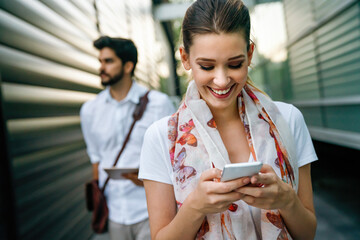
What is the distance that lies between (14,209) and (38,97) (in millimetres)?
910

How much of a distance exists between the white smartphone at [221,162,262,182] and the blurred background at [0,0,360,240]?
3.20 ft

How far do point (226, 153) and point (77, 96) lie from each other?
2417mm

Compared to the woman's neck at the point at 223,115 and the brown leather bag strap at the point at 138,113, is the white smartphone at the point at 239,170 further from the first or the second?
the brown leather bag strap at the point at 138,113

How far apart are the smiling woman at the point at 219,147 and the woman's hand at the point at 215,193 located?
5 cm

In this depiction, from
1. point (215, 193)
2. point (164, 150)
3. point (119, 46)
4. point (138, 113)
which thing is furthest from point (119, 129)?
point (215, 193)

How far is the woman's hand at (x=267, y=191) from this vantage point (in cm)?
115

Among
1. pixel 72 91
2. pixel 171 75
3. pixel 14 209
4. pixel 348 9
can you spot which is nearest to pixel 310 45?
pixel 348 9

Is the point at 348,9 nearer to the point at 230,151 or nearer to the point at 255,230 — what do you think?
the point at 230,151

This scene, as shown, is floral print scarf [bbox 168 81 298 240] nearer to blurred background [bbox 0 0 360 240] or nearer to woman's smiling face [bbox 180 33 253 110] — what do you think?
woman's smiling face [bbox 180 33 253 110]

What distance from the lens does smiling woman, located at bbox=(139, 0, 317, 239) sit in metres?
1.40

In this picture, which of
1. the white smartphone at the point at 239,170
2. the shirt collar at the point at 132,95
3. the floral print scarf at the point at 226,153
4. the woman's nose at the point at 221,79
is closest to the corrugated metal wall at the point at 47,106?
the shirt collar at the point at 132,95

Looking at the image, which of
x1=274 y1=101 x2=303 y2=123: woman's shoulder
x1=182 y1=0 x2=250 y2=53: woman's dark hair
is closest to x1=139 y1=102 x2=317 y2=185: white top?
x1=274 y1=101 x2=303 y2=123: woman's shoulder

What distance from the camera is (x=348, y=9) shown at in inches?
151

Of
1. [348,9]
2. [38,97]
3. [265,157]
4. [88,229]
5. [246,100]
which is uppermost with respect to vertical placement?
[348,9]
